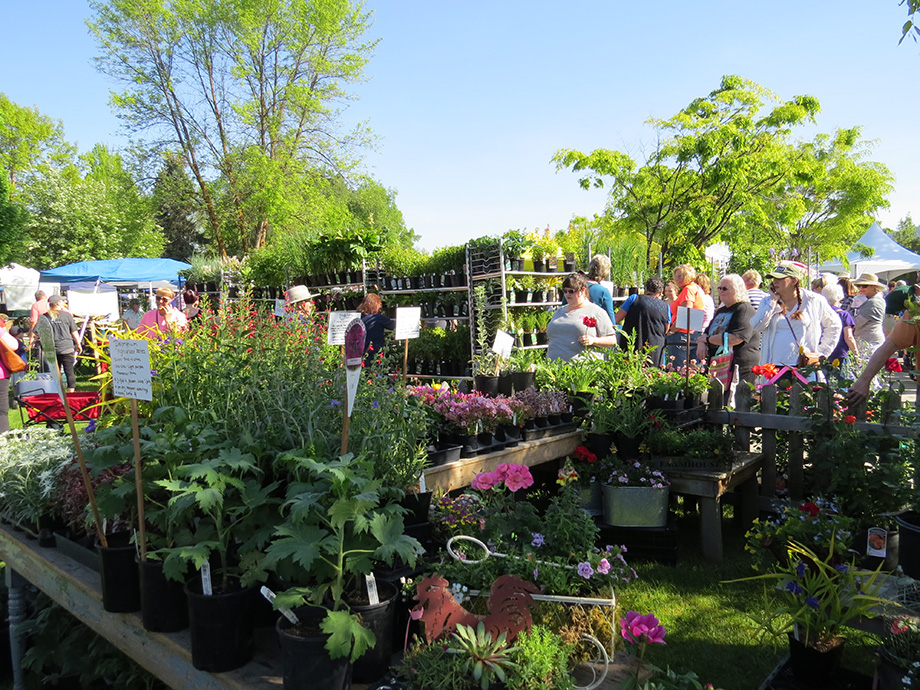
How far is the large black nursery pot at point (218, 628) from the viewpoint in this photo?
1755 mm

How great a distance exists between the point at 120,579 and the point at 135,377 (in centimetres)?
70

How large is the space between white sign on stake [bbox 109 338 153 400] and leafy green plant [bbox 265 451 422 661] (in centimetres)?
64

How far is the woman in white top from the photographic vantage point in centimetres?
502

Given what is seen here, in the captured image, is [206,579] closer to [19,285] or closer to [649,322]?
[649,322]

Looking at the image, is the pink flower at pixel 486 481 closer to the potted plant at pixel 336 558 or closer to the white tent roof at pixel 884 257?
the potted plant at pixel 336 558

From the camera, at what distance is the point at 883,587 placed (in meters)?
2.32

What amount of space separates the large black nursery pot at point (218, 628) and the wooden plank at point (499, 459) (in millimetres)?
1365

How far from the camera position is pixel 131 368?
6.63ft

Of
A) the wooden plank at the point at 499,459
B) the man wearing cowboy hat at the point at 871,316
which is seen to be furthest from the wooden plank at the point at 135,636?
the man wearing cowboy hat at the point at 871,316

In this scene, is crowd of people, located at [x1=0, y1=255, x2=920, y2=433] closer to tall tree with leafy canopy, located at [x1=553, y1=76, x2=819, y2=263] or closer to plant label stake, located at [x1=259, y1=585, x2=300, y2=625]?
plant label stake, located at [x1=259, y1=585, x2=300, y2=625]

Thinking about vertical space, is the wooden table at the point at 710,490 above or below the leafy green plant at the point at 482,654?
below

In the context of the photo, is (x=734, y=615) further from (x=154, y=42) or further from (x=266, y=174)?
(x=154, y=42)

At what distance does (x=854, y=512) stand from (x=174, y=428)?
326cm

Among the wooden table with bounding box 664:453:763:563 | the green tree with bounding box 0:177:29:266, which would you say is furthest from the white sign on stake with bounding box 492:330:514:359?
the green tree with bounding box 0:177:29:266
